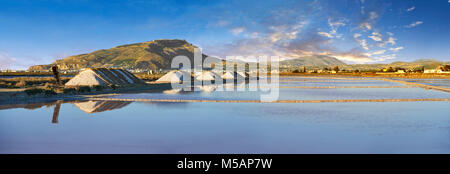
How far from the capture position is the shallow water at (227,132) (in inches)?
197

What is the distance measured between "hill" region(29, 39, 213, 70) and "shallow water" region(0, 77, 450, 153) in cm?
12078

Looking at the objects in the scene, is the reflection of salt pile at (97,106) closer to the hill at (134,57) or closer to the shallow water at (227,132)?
the shallow water at (227,132)

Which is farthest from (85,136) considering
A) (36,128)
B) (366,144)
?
(366,144)

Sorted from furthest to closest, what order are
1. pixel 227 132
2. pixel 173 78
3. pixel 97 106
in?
pixel 173 78 < pixel 97 106 < pixel 227 132

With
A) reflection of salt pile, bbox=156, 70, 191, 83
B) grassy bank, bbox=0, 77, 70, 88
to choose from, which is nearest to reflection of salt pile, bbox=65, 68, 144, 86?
grassy bank, bbox=0, 77, 70, 88

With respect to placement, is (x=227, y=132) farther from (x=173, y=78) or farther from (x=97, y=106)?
(x=173, y=78)

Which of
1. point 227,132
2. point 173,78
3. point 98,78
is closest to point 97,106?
point 227,132

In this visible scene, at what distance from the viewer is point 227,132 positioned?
6.35 metres

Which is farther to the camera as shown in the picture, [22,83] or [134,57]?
[134,57]

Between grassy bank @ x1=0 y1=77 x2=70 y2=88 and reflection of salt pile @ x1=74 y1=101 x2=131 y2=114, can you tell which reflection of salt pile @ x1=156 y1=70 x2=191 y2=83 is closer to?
grassy bank @ x1=0 y1=77 x2=70 y2=88

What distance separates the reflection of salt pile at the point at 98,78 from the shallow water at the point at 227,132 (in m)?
13.3

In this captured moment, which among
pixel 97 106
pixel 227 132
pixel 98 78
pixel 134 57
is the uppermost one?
pixel 134 57

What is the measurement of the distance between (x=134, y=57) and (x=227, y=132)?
150 metres
